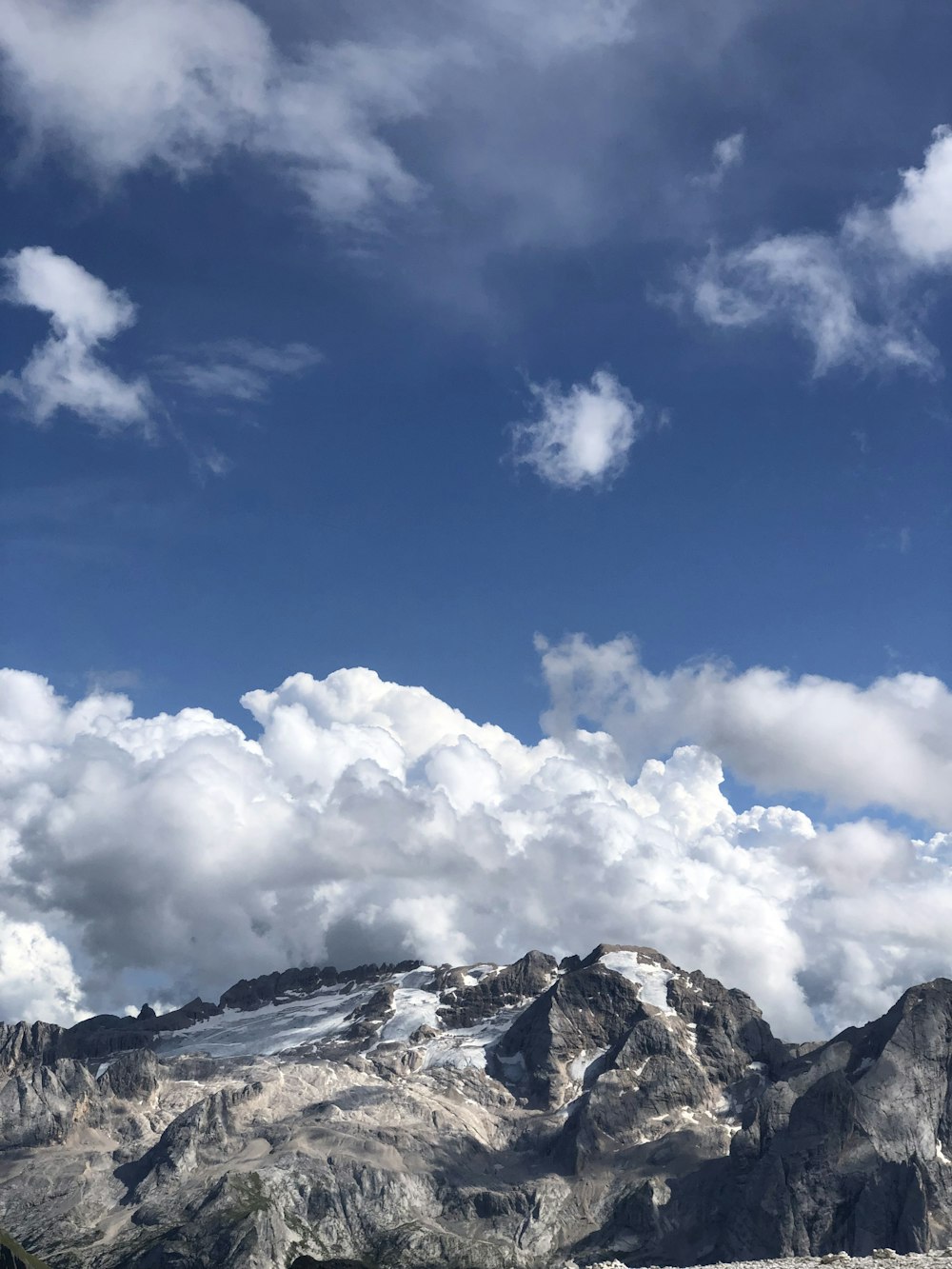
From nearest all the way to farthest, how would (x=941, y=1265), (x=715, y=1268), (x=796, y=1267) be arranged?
(x=941, y=1265), (x=796, y=1267), (x=715, y=1268)

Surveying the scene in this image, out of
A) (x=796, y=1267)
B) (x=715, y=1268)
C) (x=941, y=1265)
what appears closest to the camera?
(x=941, y=1265)

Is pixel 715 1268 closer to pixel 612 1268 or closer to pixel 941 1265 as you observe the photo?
pixel 612 1268

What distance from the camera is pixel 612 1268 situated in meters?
195

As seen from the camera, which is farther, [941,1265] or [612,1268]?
[612,1268]

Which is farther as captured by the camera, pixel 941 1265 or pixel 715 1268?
pixel 715 1268

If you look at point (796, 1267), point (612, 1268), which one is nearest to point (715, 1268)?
point (612, 1268)

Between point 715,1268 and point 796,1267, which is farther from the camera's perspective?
point 715,1268

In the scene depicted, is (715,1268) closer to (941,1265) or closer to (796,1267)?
(796,1267)

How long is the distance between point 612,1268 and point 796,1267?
38946 mm

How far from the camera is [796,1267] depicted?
166625 millimetres

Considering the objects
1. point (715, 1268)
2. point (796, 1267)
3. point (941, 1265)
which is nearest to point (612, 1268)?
point (715, 1268)

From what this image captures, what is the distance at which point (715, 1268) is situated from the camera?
19375 cm

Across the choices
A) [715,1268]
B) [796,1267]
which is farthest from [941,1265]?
[715,1268]

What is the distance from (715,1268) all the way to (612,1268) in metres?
16.4
